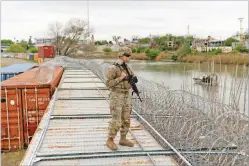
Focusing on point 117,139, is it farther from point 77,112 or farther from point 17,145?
point 17,145

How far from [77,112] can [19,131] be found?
2.24 meters

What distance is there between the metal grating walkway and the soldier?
1.06 feet

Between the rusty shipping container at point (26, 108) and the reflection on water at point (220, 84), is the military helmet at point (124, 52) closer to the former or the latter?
the reflection on water at point (220, 84)

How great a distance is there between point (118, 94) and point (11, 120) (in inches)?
189

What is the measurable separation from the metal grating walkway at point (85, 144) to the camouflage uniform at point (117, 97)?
1.39 ft

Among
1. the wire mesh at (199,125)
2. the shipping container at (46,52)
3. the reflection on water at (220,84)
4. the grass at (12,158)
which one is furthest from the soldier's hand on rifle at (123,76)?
the shipping container at (46,52)

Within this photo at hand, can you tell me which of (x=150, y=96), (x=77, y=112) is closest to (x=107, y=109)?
(x=77, y=112)

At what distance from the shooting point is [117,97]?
13.6 feet

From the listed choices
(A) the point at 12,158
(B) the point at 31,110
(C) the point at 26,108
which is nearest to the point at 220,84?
(B) the point at 31,110

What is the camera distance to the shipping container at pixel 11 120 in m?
7.80

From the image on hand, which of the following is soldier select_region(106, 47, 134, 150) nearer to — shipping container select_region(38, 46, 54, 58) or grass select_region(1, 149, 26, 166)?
grass select_region(1, 149, 26, 166)

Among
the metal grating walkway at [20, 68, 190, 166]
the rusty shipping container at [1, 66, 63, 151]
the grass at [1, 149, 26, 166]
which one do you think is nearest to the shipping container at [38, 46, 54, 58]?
the rusty shipping container at [1, 66, 63, 151]

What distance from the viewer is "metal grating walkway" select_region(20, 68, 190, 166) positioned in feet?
12.9

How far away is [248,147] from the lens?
305 centimetres
